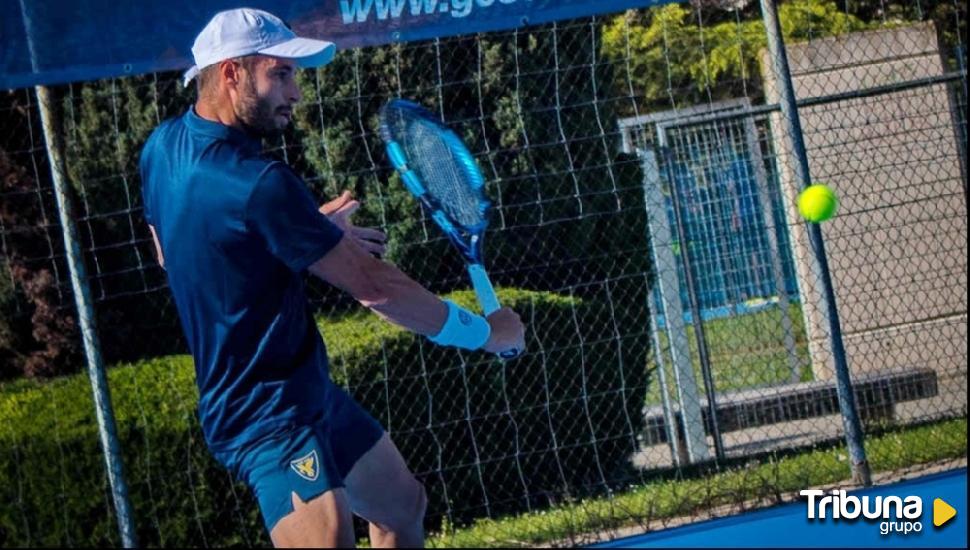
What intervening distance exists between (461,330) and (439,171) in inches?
42.9

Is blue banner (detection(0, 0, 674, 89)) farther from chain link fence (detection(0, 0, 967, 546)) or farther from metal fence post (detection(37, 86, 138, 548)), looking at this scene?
chain link fence (detection(0, 0, 967, 546))

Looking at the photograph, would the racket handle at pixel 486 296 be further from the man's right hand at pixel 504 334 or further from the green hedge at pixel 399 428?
the green hedge at pixel 399 428

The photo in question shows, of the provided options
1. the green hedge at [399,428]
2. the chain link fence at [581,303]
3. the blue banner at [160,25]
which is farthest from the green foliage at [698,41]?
the blue banner at [160,25]

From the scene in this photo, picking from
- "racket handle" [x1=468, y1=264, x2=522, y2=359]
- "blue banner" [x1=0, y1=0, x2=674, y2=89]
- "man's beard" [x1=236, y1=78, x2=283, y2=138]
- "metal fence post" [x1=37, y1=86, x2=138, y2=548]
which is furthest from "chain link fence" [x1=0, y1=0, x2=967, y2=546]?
"man's beard" [x1=236, y1=78, x2=283, y2=138]

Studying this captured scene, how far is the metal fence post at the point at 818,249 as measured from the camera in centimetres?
654

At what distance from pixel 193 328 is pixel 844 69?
17.1 feet

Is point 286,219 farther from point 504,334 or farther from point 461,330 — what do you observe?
point 504,334

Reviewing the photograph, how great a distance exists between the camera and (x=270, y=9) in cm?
606

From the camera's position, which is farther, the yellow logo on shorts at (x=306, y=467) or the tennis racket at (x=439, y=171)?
the tennis racket at (x=439, y=171)

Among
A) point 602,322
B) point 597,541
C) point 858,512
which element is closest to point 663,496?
point 597,541

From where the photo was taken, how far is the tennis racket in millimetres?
4723

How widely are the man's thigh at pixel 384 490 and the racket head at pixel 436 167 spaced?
2.88 ft

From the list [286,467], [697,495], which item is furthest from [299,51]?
[697,495]

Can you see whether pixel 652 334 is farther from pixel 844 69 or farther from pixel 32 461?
pixel 32 461
